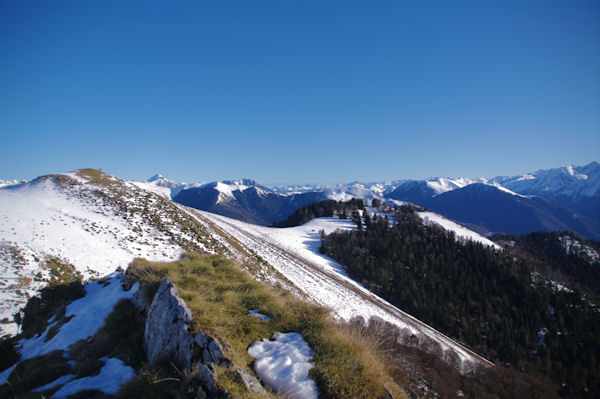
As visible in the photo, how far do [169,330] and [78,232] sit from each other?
3103cm

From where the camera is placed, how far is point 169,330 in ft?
21.5

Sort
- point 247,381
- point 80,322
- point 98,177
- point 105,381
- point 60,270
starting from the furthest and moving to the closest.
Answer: point 98,177, point 60,270, point 80,322, point 105,381, point 247,381

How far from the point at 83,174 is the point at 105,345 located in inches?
2235

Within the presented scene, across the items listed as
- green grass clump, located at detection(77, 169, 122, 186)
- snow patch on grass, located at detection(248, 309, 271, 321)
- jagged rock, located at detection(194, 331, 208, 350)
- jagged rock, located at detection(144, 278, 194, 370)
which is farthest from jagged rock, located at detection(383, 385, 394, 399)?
green grass clump, located at detection(77, 169, 122, 186)

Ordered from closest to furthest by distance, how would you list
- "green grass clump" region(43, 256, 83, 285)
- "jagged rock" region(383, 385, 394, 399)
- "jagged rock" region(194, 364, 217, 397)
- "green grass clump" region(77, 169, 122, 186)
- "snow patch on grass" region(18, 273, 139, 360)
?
"jagged rock" region(194, 364, 217, 397)
"jagged rock" region(383, 385, 394, 399)
"snow patch on grass" region(18, 273, 139, 360)
"green grass clump" region(43, 256, 83, 285)
"green grass clump" region(77, 169, 122, 186)

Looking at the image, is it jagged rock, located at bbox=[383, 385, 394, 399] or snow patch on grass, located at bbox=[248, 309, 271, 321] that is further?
snow patch on grass, located at bbox=[248, 309, 271, 321]

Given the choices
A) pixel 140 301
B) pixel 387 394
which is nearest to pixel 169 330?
pixel 140 301

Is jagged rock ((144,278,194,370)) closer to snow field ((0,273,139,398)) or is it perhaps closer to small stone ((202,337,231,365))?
small stone ((202,337,231,365))

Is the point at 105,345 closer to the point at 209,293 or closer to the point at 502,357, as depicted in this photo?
the point at 209,293

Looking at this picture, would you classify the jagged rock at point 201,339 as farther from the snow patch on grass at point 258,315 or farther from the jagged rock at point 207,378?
the snow patch on grass at point 258,315

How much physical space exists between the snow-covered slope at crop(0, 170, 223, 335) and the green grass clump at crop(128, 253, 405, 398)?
14.9 m

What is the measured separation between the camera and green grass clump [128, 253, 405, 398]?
5.13 metres

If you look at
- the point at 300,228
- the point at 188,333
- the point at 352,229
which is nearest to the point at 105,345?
the point at 188,333

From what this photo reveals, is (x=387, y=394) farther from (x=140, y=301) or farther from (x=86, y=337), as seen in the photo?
(x=86, y=337)
